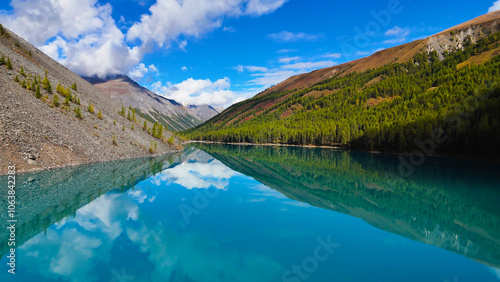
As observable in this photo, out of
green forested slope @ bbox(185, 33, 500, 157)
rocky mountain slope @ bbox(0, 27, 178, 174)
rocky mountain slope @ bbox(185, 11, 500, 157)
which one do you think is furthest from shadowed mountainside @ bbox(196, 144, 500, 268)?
rocky mountain slope @ bbox(0, 27, 178, 174)

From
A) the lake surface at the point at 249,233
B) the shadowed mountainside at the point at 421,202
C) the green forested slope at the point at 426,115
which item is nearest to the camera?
the lake surface at the point at 249,233

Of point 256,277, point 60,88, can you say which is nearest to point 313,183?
point 256,277

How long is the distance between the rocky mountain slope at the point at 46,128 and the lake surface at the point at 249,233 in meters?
6.65

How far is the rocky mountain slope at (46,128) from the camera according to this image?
38.4 meters

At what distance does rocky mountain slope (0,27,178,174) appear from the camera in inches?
1513

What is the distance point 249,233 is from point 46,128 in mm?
47899

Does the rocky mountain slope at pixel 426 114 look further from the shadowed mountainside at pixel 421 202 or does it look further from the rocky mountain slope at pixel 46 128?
the rocky mountain slope at pixel 46 128

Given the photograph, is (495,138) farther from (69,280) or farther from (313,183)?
(69,280)

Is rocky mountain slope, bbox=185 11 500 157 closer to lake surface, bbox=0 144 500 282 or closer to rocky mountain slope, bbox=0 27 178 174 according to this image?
lake surface, bbox=0 144 500 282

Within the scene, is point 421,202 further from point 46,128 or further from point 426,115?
point 426,115

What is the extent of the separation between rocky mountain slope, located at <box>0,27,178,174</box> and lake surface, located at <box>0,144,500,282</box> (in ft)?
21.8

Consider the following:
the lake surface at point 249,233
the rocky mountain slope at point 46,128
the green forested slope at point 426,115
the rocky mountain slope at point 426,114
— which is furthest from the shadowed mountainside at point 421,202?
the rocky mountain slope at point 46,128

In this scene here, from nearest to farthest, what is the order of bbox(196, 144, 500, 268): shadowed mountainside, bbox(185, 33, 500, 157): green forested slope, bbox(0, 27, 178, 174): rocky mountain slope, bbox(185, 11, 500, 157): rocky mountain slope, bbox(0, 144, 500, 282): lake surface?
bbox(0, 144, 500, 282): lake surface, bbox(196, 144, 500, 268): shadowed mountainside, bbox(0, 27, 178, 174): rocky mountain slope, bbox(185, 33, 500, 157): green forested slope, bbox(185, 11, 500, 157): rocky mountain slope

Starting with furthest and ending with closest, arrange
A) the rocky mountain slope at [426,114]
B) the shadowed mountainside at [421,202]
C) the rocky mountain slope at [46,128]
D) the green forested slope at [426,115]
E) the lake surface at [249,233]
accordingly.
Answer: the rocky mountain slope at [426,114], the green forested slope at [426,115], the rocky mountain slope at [46,128], the shadowed mountainside at [421,202], the lake surface at [249,233]
